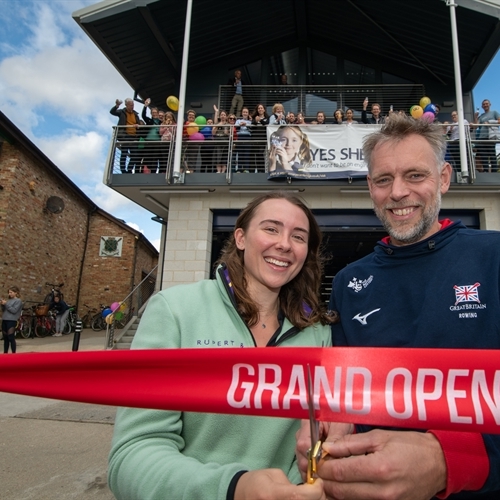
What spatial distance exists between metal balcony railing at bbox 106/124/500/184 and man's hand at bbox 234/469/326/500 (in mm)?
9353

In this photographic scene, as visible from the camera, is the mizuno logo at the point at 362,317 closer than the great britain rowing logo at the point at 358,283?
Yes

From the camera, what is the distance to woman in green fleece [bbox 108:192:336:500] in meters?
1.26

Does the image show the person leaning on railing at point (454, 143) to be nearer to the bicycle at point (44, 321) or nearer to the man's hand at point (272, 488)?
the man's hand at point (272, 488)

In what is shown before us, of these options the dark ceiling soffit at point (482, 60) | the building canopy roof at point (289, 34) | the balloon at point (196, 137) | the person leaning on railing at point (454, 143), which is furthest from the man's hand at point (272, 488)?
the dark ceiling soffit at point (482, 60)

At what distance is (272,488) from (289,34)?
1525 centimetres

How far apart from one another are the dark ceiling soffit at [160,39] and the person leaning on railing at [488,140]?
964 cm

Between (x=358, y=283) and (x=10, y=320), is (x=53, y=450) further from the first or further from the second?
(x=10, y=320)

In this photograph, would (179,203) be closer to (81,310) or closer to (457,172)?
(457,172)

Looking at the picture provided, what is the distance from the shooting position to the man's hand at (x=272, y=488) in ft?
3.33

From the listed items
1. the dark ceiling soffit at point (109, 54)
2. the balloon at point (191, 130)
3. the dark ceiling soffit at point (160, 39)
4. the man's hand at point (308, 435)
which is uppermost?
the dark ceiling soffit at point (160, 39)

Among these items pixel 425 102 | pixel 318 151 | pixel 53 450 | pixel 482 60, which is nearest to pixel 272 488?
pixel 53 450

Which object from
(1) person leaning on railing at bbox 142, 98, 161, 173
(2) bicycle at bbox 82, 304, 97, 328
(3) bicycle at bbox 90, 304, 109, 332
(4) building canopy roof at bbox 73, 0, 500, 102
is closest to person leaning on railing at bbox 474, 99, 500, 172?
(4) building canopy roof at bbox 73, 0, 500, 102

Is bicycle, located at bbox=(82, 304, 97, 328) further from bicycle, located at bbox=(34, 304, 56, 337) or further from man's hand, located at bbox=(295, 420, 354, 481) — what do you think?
man's hand, located at bbox=(295, 420, 354, 481)

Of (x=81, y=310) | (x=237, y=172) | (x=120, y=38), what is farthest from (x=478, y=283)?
(x=81, y=310)
